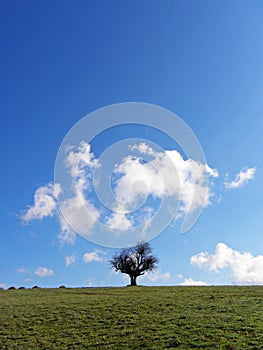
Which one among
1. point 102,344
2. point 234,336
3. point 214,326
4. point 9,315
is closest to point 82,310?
point 9,315

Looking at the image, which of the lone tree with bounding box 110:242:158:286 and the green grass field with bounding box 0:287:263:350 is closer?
the green grass field with bounding box 0:287:263:350

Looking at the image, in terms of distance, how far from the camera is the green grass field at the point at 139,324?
20672 millimetres

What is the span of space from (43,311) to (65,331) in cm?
810

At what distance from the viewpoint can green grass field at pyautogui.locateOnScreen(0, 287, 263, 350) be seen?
20672mm

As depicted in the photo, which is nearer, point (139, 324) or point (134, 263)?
point (139, 324)

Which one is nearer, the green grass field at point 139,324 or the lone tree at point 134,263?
the green grass field at point 139,324

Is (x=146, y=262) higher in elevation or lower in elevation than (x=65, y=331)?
higher

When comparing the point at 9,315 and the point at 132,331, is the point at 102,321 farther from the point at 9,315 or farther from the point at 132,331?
the point at 9,315

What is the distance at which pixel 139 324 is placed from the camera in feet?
81.9

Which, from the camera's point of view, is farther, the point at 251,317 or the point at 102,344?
the point at 251,317

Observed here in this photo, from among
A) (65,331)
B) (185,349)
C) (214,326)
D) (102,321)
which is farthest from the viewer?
(102,321)

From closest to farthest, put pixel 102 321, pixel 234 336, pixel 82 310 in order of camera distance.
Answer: pixel 234 336 < pixel 102 321 < pixel 82 310

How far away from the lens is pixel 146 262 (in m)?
80.0

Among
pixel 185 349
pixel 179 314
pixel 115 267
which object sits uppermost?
pixel 115 267
